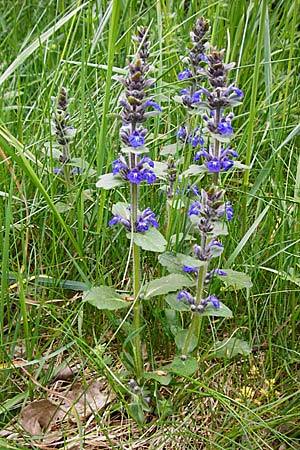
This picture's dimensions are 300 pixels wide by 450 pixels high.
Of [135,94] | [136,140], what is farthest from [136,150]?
[135,94]

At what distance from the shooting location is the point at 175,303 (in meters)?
1.99

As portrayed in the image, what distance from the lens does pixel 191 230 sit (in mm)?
2156

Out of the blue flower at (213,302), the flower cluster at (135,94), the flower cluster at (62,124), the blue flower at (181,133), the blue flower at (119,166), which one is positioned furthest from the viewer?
the flower cluster at (62,124)

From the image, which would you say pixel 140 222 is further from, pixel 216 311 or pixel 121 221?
pixel 216 311

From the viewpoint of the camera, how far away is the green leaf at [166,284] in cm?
189

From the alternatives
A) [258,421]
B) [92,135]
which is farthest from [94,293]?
[92,135]

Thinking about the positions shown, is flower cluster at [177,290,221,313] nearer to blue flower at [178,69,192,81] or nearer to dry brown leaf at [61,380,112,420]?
dry brown leaf at [61,380,112,420]

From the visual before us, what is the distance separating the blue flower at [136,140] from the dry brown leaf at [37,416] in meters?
0.84

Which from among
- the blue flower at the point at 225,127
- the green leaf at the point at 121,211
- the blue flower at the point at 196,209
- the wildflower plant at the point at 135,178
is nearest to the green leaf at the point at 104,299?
the wildflower plant at the point at 135,178

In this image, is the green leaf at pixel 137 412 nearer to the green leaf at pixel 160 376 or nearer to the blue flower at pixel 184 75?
the green leaf at pixel 160 376

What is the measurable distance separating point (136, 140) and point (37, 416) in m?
0.90

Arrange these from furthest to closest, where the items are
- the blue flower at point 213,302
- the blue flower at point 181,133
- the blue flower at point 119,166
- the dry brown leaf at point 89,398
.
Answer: the blue flower at point 181,133
the dry brown leaf at point 89,398
the blue flower at point 213,302
the blue flower at point 119,166

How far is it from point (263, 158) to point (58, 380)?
1.35 metres

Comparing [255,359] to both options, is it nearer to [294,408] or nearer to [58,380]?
[294,408]
